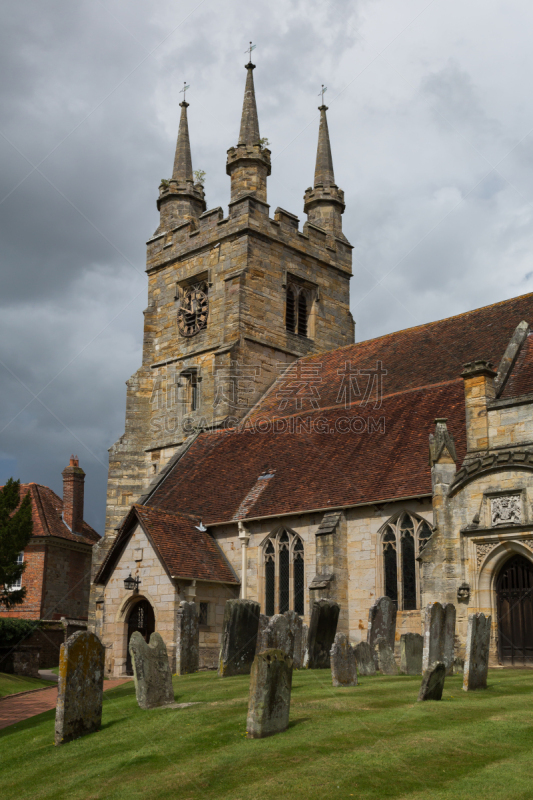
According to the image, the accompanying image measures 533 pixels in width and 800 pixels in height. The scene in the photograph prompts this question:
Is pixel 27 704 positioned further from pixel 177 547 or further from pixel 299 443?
pixel 299 443

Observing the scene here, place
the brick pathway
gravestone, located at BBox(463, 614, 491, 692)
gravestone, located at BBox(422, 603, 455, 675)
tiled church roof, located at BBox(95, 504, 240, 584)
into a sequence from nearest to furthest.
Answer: gravestone, located at BBox(463, 614, 491, 692)
gravestone, located at BBox(422, 603, 455, 675)
the brick pathway
tiled church roof, located at BBox(95, 504, 240, 584)

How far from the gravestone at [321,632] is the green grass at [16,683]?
8511 millimetres

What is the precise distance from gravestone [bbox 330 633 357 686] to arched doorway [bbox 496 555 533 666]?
5112mm

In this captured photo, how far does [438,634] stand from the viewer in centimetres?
1339

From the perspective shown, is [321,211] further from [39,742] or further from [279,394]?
[39,742]

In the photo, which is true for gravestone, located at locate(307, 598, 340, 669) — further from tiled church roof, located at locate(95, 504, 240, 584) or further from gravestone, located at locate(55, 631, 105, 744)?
tiled church roof, located at locate(95, 504, 240, 584)

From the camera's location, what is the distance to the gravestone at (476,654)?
468 inches

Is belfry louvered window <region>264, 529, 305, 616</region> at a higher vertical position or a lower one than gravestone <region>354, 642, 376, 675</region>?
higher

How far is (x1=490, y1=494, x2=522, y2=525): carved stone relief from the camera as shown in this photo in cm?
1658

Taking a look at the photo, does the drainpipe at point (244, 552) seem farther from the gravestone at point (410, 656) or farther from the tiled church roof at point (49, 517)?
the tiled church roof at point (49, 517)

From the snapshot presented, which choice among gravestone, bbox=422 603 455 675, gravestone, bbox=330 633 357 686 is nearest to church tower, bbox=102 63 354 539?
gravestone, bbox=422 603 455 675

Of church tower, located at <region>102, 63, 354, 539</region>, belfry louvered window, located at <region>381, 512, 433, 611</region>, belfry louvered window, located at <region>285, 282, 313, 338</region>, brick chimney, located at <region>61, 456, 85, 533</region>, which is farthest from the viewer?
brick chimney, located at <region>61, 456, 85, 533</region>

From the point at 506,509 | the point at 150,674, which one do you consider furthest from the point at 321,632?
the point at 150,674

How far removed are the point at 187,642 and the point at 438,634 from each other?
684cm
